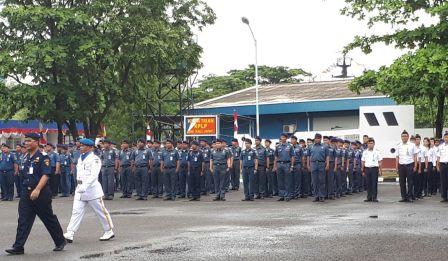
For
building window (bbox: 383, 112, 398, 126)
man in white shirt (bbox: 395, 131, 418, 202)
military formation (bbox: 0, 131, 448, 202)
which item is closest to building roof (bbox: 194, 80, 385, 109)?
building window (bbox: 383, 112, 398, 126)

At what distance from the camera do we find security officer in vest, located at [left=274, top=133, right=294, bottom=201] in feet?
63.3

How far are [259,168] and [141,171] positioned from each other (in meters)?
3.89

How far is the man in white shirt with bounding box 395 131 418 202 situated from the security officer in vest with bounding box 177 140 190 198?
6600mm

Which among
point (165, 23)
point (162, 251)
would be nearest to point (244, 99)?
point (165, 23)

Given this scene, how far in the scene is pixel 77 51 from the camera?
28000 millimetres

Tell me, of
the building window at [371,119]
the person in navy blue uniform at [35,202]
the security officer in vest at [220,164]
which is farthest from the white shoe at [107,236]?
the building window at [371,119]

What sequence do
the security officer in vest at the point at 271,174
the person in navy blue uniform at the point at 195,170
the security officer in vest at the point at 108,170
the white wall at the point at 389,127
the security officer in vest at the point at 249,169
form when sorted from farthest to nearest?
the white wall at the point at 389,127 → the security officer in vest at the point at 108,170 → the person in navy blue uniform at the point at 195,170 → the security officer in vest at the point at 271,174 → the security officer in vest at the point at 249,169

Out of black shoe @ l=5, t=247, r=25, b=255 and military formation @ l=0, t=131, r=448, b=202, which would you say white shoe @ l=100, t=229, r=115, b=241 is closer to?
black shoe @ l=5, t=247, r=25, b=255

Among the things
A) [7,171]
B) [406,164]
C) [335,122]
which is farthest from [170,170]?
[335,122]

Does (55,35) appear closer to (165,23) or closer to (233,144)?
(165,23)

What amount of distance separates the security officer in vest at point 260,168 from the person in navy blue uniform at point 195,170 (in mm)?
1848

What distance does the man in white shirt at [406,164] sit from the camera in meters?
17.8

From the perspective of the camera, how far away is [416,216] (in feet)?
45.0

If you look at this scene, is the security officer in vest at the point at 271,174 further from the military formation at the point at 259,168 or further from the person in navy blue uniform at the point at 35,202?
the person in navy blue uniform at the point at 35,202
